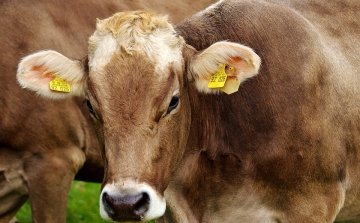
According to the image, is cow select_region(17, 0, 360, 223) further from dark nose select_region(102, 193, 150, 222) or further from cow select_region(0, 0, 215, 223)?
cow select_region(0, 0, 215, 223)

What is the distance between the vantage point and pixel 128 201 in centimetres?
386

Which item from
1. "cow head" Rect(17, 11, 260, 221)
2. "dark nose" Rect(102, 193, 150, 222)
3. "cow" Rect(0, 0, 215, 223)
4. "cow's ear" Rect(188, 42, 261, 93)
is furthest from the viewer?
"cow" Rect(0, 0, 215, 223)

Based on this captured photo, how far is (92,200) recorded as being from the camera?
9.34m

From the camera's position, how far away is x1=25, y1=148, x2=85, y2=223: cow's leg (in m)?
6.21

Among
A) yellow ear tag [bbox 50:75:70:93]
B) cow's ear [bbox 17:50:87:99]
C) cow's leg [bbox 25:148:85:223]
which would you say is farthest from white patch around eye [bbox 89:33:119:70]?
cow's leg [bbox 25:148:85:223]

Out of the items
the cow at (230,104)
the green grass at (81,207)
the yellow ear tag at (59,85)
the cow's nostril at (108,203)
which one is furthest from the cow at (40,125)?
the cow's nostril at (108,203)

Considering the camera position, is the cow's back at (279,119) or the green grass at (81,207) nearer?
the cow's back at (279,119)

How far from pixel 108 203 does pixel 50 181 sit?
2.46 meters

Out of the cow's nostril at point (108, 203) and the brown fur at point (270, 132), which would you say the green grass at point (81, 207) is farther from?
the cow's nostril at point (108, 203)

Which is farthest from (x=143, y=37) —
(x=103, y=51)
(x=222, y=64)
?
(x=222, y=64)

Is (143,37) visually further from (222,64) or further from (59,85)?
(59,85)

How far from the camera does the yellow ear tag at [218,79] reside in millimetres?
4559

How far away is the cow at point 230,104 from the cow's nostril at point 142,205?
109 millimetres

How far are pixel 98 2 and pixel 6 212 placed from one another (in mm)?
2703
